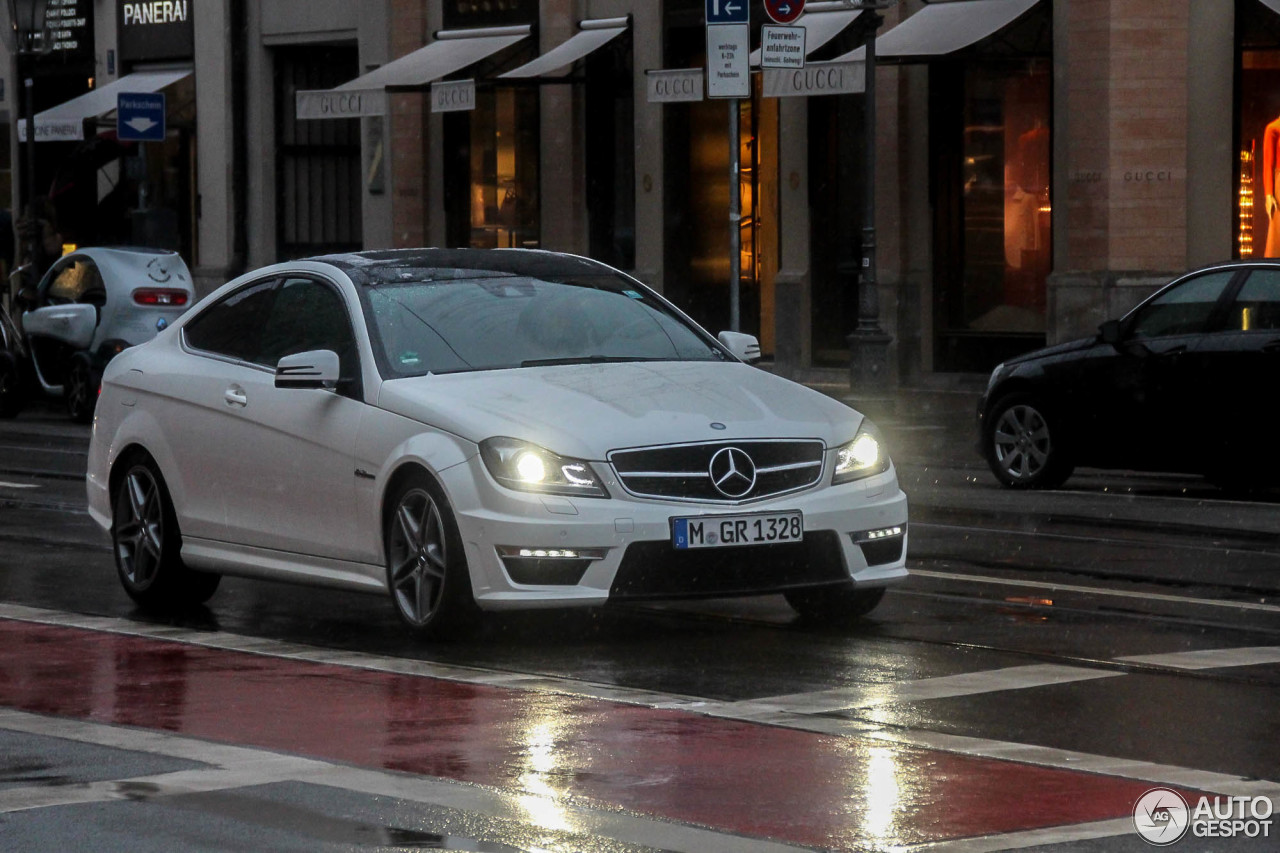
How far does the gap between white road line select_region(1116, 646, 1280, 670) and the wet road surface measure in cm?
2

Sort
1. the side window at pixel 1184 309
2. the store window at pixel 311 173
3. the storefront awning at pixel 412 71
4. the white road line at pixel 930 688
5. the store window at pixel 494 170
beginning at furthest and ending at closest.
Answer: the store window at pixel 311 173 < the store window at pixel 494 170 < the storefront awning at pixel 412 71 < the side window at pixel 1184 309 < the white road line at pixel 930 688

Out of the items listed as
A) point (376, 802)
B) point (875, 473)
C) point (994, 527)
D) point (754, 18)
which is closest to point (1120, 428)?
point (994, 527)

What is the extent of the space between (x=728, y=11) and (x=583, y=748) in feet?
46.2

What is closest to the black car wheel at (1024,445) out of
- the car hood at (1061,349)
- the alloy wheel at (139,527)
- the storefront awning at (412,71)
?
the car hood at (1061,349)

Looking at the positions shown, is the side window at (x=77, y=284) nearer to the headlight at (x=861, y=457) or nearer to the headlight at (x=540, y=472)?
the headlight at (x=861, y=457)

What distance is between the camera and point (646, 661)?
893 cm

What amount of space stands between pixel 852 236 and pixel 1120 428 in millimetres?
12434

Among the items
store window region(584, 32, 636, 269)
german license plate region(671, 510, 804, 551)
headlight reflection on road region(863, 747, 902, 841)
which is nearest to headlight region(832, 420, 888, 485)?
german license plate region(671, 510, 804, 551)

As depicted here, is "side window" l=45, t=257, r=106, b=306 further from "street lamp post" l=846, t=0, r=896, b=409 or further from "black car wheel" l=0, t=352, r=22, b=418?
"street lamp post" l=846, t=0, r=896, b=409

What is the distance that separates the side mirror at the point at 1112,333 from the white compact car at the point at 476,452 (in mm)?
5766

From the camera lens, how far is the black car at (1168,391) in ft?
50.3

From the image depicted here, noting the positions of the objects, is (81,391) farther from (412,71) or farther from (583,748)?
(583,748)

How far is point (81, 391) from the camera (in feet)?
81.0

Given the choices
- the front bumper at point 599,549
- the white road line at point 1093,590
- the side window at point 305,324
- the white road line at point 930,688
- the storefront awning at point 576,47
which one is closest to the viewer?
the white road line at point 930,688
